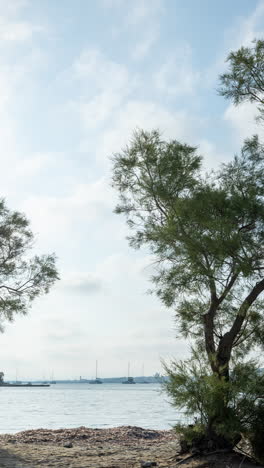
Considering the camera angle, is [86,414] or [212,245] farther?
[86,414]

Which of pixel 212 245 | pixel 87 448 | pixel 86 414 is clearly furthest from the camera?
pixel 86 414

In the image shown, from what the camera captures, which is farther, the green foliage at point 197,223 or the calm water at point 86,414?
the calm water at point 86,414

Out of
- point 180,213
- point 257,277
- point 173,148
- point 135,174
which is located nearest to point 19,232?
point 135,174

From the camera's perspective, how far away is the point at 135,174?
13.5 metres

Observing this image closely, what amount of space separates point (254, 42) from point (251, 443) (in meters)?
8.69

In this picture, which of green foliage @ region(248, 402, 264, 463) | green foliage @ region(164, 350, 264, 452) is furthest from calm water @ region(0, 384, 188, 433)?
green foliage @ region(248, 402, 264, 463)

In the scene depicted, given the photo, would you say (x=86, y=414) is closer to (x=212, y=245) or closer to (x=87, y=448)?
(x=87, y=448)

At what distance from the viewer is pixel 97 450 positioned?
47.0 ft

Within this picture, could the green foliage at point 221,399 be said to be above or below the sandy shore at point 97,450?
above

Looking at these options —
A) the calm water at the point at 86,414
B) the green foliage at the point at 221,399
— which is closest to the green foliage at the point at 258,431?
the green foliage at the point at 221,399

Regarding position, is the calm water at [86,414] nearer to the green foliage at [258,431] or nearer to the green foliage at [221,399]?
the green foliage at [221,399]

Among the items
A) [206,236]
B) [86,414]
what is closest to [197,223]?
[206,236]

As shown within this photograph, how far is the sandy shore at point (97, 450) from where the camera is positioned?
1145 centimetres

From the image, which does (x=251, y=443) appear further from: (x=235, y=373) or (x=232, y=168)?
(x=232, y=168)
